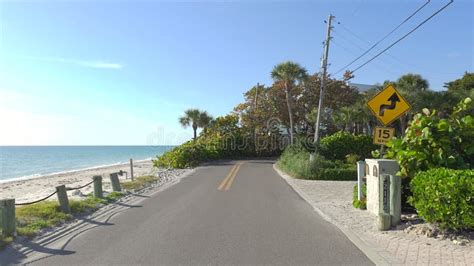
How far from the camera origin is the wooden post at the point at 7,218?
8516 millimetres

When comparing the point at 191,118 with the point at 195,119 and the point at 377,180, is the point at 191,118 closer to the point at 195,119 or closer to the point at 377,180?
the point at 195,119

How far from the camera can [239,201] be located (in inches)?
551

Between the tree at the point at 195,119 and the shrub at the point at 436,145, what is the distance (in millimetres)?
40553

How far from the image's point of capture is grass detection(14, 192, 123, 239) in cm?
940

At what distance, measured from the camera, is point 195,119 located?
164 feet

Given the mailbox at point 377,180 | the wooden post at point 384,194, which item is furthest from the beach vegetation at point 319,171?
the wooden post at point 384,194

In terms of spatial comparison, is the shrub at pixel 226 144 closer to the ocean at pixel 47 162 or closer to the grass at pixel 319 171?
the ocean at pixel 47 162

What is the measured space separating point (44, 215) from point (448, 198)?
28.3ft

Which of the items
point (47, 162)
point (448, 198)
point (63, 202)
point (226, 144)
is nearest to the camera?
point (448, 198)

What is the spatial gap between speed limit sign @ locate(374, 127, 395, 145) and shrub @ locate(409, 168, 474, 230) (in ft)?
9.62

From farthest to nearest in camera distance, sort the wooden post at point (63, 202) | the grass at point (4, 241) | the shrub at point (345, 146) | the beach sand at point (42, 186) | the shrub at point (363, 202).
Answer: the shrub at point (345, 146) < the beach sand at point (42, 186) < the shrub at point (363, 202) < the wooden post at point (63, 202) < the grass at point (4, 241)

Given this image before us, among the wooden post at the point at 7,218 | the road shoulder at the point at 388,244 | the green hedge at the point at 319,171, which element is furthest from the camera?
the green hedge at the point at 319,171

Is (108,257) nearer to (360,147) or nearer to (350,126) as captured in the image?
(360,147)

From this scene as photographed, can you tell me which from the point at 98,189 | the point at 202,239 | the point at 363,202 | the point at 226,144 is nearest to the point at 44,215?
the point at 98,189
